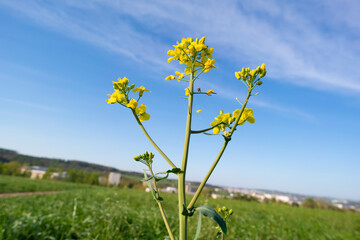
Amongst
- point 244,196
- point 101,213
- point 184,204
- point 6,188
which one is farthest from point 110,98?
point 244,196

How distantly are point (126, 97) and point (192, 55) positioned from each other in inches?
16.5

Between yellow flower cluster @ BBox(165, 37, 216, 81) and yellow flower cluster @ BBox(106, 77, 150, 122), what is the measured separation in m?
0.19

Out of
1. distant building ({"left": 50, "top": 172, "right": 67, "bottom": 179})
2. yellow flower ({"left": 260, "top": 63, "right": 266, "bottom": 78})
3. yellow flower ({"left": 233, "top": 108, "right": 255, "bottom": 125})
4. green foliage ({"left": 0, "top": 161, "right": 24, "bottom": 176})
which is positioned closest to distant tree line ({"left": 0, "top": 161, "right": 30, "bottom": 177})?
green foliage ({"left": 0, "top": 161, "right": 24, "bottom": 176})

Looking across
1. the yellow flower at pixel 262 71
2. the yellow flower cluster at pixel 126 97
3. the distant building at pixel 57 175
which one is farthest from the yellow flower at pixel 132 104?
the distant building at pixel 57 175

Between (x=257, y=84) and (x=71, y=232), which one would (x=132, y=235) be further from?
(x=257, y=84)

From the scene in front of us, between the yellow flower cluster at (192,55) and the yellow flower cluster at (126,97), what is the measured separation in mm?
190

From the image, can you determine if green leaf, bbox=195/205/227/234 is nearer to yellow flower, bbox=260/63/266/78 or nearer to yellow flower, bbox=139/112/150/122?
yellow flower, bbox=139/112/150/122

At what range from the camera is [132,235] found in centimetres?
465

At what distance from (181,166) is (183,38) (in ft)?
2.35

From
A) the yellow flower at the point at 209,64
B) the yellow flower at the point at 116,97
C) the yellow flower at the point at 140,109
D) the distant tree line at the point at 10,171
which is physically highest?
the distant tree line at the point at 10,171

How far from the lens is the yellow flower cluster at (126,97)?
3.74ft

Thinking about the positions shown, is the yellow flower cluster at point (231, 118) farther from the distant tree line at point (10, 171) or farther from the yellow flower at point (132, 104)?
the distant tree line at point (10, 171)

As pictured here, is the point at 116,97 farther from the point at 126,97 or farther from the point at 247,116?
the point at 247,116

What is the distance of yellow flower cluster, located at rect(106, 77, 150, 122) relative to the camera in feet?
3.74
